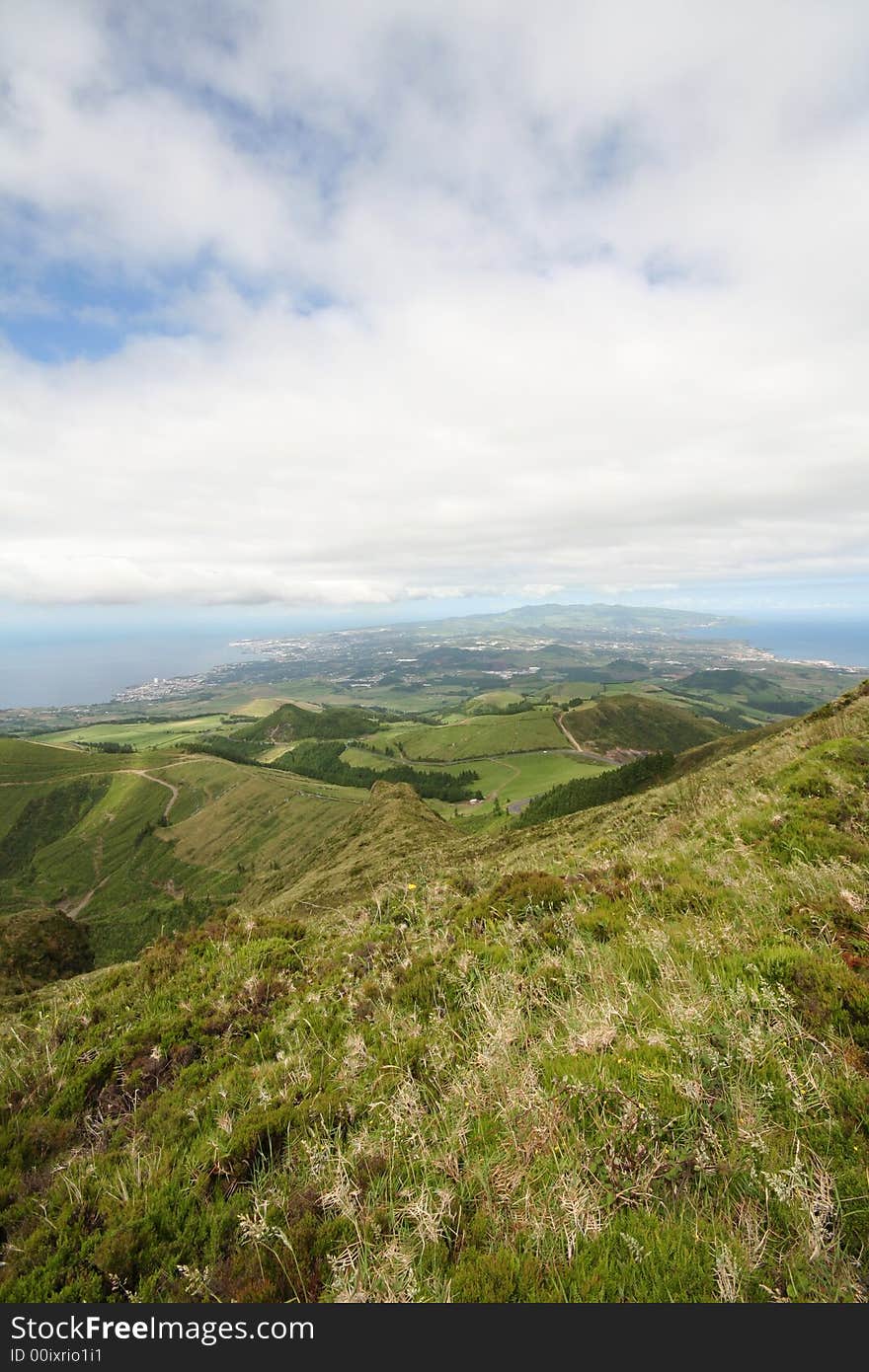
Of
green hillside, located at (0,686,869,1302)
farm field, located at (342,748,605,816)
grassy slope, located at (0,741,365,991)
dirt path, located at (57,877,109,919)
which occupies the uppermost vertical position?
green hillside, located at (0,686,869,1302)

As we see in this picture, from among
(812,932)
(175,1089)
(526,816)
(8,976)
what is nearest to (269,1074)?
(175,1089)

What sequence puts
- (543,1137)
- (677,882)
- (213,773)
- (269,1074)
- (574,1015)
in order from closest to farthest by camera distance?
(543,1137)
(574,1015)
(269,1074)
(677,882)
(213,773)

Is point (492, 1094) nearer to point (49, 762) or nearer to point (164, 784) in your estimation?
point (164, 784)

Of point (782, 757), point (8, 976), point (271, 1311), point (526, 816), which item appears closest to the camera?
point (271, 1311)

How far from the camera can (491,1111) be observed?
5.13 m

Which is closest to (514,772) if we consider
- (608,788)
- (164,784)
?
(608,788)

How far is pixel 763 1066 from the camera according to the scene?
478 cm

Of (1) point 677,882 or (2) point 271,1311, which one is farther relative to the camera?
(1) point 677,882

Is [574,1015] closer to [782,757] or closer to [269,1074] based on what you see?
[269,1074]

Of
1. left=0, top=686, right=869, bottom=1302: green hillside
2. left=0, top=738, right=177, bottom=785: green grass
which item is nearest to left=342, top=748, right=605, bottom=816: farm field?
left=0, top=738, right=177, bottom=785: green grass

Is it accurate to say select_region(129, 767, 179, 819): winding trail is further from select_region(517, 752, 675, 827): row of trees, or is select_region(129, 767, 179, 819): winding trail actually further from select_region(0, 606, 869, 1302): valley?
select_region(0, 606, 869, 1302): valley

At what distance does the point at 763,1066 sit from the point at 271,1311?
15.8 ft

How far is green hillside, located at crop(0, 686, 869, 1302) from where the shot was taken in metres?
3.59

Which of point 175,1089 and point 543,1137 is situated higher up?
point 543,1137
